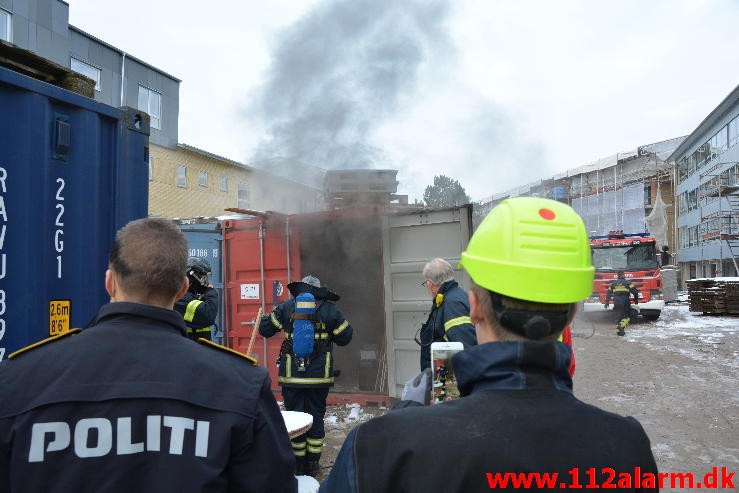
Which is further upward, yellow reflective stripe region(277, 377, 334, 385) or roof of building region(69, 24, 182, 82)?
roof of building region(69, 24, 182, 82)

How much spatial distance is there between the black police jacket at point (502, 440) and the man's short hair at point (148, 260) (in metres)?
0.81

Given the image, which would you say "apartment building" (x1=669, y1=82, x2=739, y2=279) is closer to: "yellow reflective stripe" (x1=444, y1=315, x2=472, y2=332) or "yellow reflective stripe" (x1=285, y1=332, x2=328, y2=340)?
"yellow reflective stripe" (x1=444, y1=315, x2=472, y2=332)

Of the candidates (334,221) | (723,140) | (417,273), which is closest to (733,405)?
(417,273)

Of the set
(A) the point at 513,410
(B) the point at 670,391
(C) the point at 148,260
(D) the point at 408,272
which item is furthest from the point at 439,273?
(B) the point at 670,391

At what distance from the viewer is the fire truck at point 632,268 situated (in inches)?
626

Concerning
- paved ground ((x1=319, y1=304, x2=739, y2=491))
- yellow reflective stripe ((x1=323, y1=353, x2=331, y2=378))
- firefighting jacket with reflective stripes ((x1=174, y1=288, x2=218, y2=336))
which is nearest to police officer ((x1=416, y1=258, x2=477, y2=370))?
yellow reflective stripe ((x1=323, y1=353, x2=331, y2=378))

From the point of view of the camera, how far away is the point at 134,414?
1.35 metres

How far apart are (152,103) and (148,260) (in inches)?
873

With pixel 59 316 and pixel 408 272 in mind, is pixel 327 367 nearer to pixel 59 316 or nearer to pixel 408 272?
pixel 408 272

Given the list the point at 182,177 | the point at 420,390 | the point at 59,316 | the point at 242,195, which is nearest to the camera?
the point at 420,390

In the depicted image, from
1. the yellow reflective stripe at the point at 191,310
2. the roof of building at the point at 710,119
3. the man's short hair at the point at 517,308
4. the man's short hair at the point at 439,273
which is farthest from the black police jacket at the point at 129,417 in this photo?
the roof of building at the point at 710,119

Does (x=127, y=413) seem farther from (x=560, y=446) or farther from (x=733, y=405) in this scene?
(x=733, y=405)

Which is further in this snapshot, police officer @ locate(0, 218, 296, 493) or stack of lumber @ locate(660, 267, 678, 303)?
stack of lumber @ locate(660, 267, 678, 303)

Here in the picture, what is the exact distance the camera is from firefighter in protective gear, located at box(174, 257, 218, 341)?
450 centimetres
